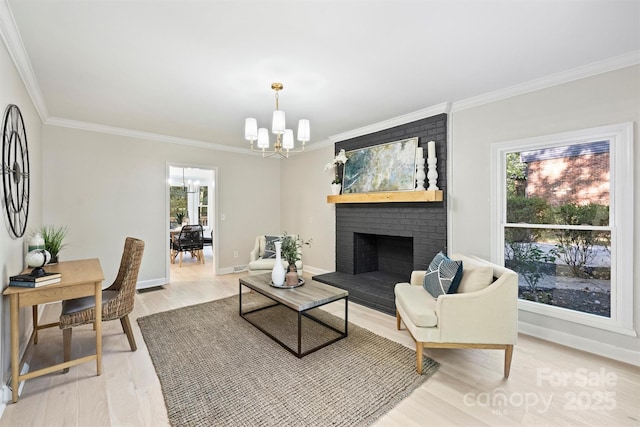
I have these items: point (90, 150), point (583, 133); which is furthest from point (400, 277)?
point (90, 150)

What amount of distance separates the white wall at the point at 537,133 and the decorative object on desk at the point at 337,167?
1.68 m

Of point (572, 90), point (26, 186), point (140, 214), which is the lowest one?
point (140, 214)

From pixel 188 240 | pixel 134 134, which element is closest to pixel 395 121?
pixel 134 134

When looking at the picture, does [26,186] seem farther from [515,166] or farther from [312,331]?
[515,166]

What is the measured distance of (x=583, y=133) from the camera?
2.50 metres

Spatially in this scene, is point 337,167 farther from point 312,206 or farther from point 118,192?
point 118,192

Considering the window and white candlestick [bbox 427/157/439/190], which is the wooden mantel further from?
the window

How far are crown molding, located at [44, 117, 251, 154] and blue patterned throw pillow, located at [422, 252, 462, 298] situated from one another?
14.0 ft

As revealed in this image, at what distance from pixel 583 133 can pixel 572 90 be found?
414 mm

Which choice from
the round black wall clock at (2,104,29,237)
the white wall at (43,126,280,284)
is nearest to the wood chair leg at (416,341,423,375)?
the round black wall clock at (2,104,29,237)

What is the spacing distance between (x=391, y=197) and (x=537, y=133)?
1661 millimetres

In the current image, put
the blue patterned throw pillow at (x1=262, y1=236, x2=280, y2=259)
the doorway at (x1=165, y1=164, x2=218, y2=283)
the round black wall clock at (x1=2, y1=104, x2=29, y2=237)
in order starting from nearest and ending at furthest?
the round black wall clock at (x1=2, y1=104, x2=29, y2=237)
the blue patterned throw pillow at (x1=262, y1=236, x2=280, y2=259)
the doorway at (x1=165, y1=164, x2=218, y2=283)

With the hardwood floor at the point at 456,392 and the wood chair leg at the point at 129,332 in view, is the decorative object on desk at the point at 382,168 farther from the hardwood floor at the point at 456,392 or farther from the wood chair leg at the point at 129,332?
the wood chair leg at the point at 129,332

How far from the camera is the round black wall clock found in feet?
6.75
